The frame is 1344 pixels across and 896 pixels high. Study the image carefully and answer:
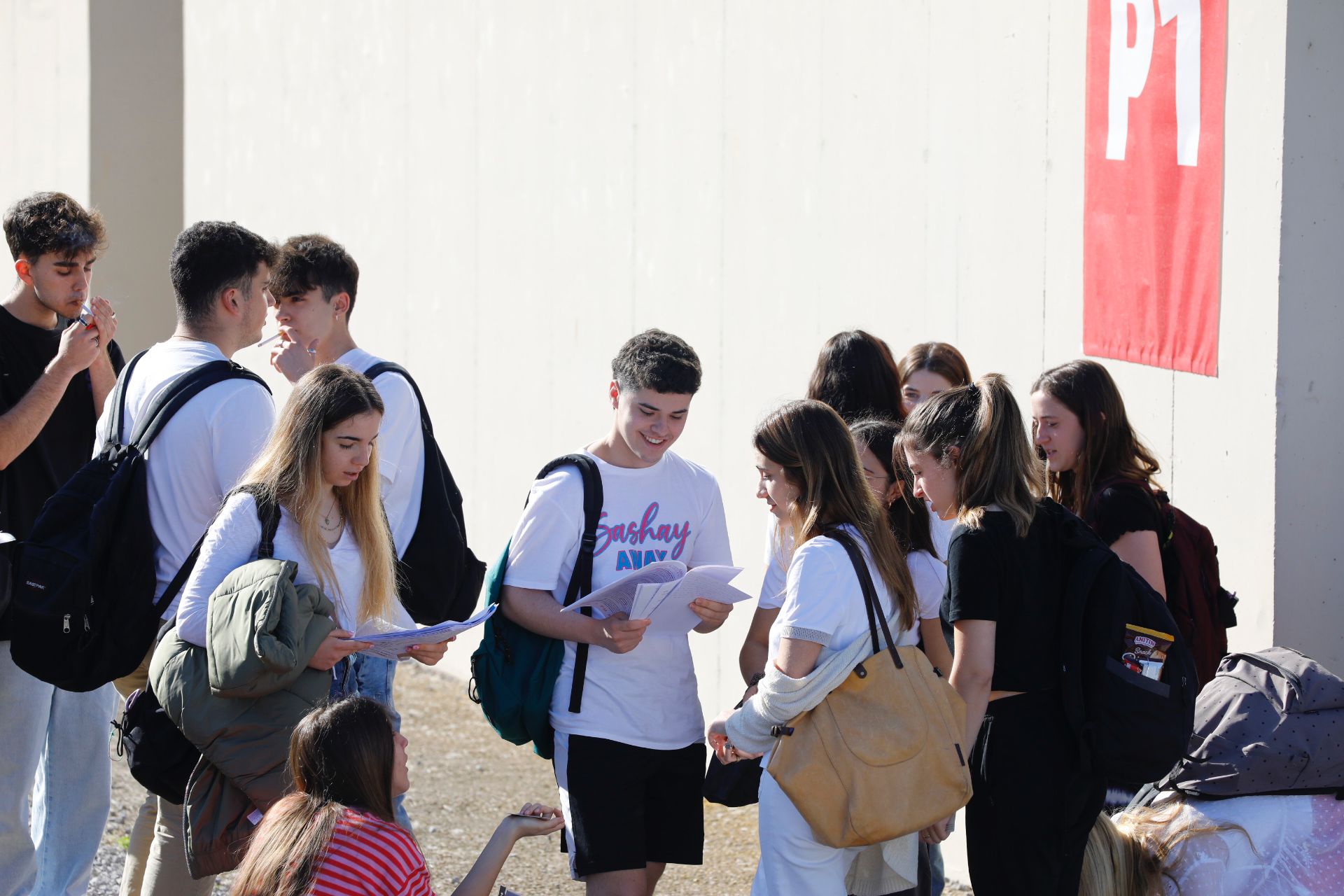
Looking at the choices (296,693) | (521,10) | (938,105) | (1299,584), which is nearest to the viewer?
(296,693)

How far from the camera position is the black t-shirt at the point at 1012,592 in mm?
3166

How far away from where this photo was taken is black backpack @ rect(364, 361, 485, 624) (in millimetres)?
4125

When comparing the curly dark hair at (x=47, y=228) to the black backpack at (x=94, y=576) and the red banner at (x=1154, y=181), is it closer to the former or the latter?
the black backpack at (x=94, y=576)

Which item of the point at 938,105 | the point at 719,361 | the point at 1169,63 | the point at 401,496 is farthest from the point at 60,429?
the point at 1169,63

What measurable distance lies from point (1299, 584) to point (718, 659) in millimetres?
2908

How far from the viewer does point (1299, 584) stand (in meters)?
4.10

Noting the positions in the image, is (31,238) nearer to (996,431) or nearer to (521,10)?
(996,431)

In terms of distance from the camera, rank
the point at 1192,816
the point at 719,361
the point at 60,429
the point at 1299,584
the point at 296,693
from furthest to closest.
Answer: the point at 719,361
the point at 60,429
the point at 1299,584
the point at 1192,816
the point at 296,693

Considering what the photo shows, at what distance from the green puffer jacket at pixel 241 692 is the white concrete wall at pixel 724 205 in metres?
2.63

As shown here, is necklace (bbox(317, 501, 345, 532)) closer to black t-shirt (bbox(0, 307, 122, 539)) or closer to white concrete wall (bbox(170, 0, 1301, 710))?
black t-shirt (bbox(0, 307, 122, 539))

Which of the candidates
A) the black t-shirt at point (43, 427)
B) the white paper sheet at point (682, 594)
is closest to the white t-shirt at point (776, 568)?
the white paper sheet at point (682, 594)

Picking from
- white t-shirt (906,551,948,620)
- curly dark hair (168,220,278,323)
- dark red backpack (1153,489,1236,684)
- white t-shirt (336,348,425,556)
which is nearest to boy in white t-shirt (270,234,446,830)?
white t-shirt (336,348,425,556)

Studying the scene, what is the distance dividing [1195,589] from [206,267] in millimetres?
2870

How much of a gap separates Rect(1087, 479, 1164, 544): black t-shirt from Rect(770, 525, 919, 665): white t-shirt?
2.67 ft
